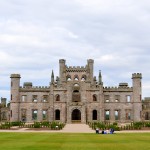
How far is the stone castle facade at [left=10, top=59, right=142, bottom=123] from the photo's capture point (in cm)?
7538

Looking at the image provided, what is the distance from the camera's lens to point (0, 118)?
282 feet

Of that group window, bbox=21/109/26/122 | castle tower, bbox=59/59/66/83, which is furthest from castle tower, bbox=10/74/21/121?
castle tower, bbox=59/59/66/83

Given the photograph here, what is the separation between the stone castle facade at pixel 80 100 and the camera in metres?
75.4

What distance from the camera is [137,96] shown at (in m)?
77.1

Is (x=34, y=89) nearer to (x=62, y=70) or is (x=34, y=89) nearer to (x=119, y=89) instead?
(x=62, y=70)

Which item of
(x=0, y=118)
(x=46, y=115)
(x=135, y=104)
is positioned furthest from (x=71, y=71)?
(x=0, y=118)

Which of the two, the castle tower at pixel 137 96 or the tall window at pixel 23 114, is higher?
the castle tower at pixel 137 96

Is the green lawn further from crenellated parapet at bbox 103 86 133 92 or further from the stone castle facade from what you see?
crenellated parapet at bbox 103 86 133 92

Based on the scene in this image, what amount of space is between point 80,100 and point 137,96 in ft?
43.7

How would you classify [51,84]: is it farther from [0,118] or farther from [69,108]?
[0,118]

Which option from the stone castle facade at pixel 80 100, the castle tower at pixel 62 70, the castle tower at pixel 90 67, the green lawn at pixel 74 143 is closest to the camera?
the green lawn at pixel 74 143

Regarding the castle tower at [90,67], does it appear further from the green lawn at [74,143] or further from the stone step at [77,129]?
the green lawn at [74,143]

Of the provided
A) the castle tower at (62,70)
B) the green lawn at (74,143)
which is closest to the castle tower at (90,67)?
the castle tower at (62,70)

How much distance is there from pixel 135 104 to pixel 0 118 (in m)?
34.8
